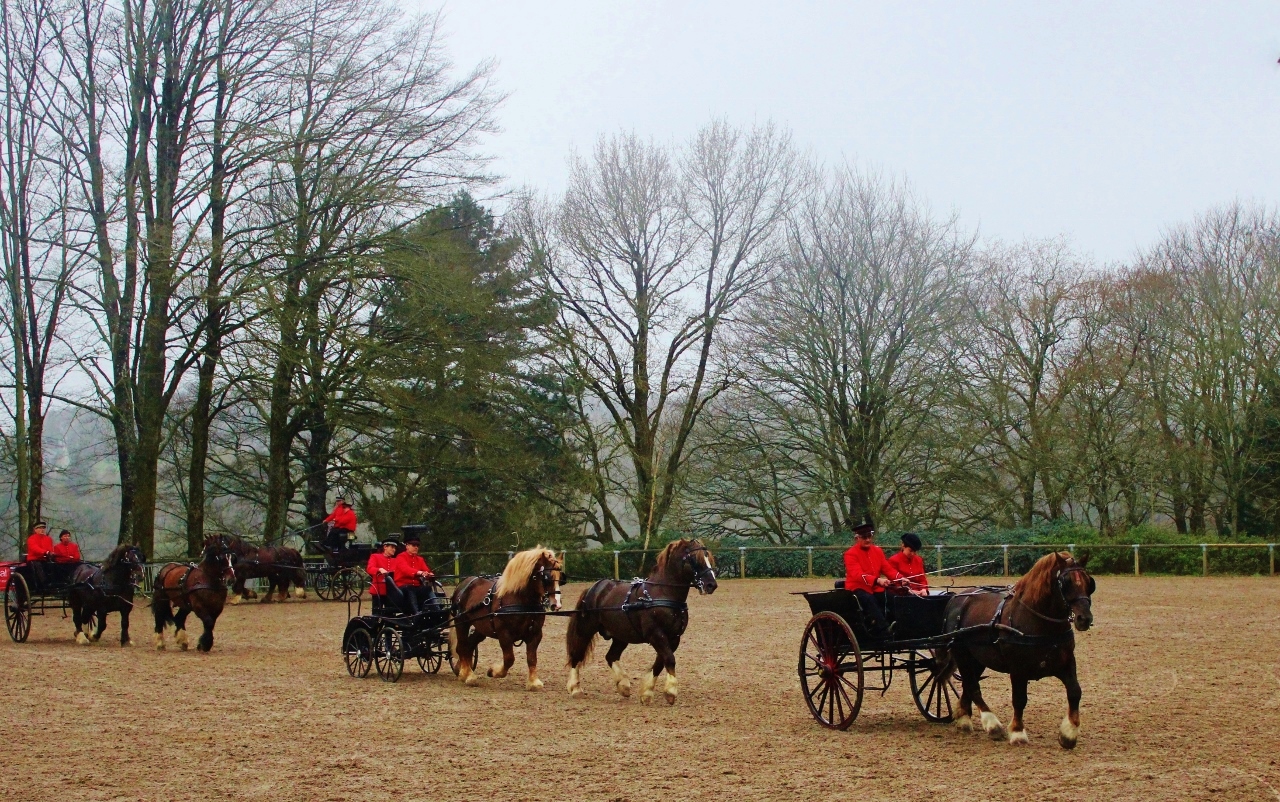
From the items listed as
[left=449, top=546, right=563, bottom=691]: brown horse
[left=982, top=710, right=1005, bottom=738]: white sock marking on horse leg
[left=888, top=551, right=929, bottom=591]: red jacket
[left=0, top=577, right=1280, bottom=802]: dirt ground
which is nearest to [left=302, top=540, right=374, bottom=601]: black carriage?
[left=0, top=577, right=1280, bottom=802]: dirt ground

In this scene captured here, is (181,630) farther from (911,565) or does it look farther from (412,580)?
(911,565)

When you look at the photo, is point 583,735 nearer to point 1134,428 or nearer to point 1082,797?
point 1082,797

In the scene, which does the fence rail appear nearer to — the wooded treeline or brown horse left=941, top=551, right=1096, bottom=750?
the wooded treeline

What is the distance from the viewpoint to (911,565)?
10.3 meters

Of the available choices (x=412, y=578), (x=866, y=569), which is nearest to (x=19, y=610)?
(x=412, y=578)

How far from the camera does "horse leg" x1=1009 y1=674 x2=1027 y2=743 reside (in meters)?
8.50

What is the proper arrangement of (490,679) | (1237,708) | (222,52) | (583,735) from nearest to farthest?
(583,735) < (1237,708) < (490,679) < (222,52)

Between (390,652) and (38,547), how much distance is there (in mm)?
8904

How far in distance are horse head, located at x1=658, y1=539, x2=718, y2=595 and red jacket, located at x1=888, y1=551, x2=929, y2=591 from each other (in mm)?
1648

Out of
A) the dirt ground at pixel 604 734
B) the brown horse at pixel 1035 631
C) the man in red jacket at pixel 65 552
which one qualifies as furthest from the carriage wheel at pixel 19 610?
the brown horse at pixel 1035 631

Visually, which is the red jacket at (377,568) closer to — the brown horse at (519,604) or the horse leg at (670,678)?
the brown horse at (519,604)

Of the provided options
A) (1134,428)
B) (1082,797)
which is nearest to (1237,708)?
(1082,797)

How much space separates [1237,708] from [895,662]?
113 inches

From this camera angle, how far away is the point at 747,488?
35.7m
